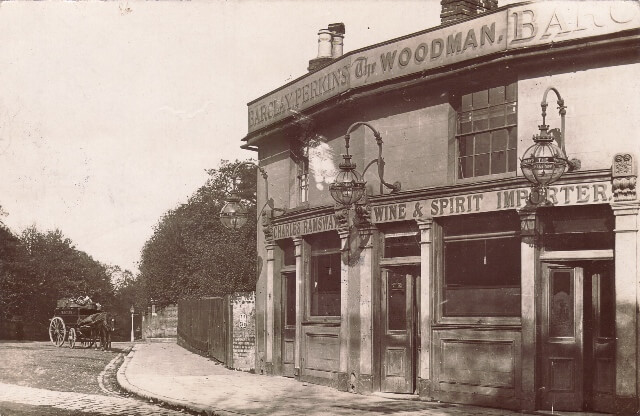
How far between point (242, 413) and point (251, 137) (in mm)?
8913

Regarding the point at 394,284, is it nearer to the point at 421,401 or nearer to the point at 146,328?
the point at 421,401

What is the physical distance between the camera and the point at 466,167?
12.5 metres

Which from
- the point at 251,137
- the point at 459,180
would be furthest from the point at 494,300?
the point at 251,137

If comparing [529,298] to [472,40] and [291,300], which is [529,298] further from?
[291,300]

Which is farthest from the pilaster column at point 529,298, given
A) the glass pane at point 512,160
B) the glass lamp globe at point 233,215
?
the glass lamp globe at point 233,215

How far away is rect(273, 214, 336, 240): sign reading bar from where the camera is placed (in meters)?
15.0

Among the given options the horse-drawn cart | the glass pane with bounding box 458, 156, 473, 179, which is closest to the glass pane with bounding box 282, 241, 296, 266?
the glass pane with bounding box 458, 156, 473, 179

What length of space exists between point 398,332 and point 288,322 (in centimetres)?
427

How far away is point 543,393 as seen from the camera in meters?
11.1

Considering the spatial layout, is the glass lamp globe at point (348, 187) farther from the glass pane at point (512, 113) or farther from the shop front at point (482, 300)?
the glass pane at point (512, 113)

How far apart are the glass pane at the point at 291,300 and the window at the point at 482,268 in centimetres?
522

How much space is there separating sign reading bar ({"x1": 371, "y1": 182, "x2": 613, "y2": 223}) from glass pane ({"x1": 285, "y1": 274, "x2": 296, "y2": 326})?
4.08 m

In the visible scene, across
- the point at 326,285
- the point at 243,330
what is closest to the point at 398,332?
the point at 326,285

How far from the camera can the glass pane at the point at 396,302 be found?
44.5ft
